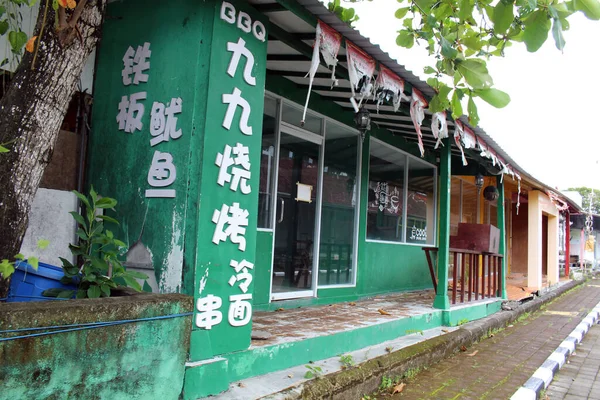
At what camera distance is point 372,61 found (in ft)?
15.2

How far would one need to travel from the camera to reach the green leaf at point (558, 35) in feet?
8.22

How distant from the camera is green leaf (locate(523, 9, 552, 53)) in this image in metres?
2.58

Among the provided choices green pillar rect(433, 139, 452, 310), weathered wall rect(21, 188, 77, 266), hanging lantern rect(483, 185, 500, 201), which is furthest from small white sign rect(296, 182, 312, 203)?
hanging lantern rect(483, 185, 500, 201)

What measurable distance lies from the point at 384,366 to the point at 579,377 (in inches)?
105

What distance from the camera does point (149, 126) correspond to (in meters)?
3.66

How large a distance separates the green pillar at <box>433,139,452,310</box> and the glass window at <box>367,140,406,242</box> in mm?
1136

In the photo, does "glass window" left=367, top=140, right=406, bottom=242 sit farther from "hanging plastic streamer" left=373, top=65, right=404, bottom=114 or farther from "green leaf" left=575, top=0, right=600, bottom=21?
"green leaf" left=575, top=0, right=600, bottom=21

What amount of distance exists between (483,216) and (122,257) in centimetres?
1236

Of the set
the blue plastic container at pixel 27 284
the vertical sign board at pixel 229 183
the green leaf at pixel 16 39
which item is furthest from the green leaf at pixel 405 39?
the blue plastic container at pixel 27 284

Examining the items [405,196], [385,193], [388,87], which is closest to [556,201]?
[405,196]

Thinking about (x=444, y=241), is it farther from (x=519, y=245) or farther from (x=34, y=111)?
(x=519, y=245)

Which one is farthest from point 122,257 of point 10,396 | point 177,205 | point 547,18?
point 547,18

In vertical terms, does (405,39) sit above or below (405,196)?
above

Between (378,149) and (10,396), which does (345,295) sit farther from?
(10,396)
